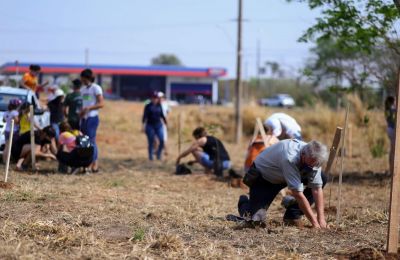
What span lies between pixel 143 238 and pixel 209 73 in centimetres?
5930

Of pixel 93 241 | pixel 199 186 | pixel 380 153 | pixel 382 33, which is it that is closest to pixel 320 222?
pixel 93 241

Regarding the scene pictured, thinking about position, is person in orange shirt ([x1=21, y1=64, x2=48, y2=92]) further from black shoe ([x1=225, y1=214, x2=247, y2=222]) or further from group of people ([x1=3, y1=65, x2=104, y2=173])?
black shoe ([x1=225, y1=214, x2=247, y2=222])

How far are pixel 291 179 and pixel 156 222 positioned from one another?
1570 millimetres

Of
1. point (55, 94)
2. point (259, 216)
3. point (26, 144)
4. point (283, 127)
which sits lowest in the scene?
point (259, 216)

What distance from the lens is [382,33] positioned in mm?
12312

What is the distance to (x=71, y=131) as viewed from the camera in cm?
1135

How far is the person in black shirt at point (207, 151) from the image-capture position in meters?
12.2

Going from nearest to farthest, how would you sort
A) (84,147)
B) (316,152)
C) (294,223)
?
1. (316,152)
2. (294,223)
3. (84,147)

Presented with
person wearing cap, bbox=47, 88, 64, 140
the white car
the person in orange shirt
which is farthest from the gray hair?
the person in orange shirt

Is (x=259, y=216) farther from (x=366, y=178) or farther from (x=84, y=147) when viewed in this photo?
(x=366, y=178)

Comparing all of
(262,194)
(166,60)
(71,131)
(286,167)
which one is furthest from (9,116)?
(166,60)

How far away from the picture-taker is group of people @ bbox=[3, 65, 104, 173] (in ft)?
36.6

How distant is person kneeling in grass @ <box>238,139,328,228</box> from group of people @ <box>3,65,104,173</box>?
434 centimetres

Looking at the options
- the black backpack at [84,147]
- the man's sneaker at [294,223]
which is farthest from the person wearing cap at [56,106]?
the man's sneaker at [294,223]
